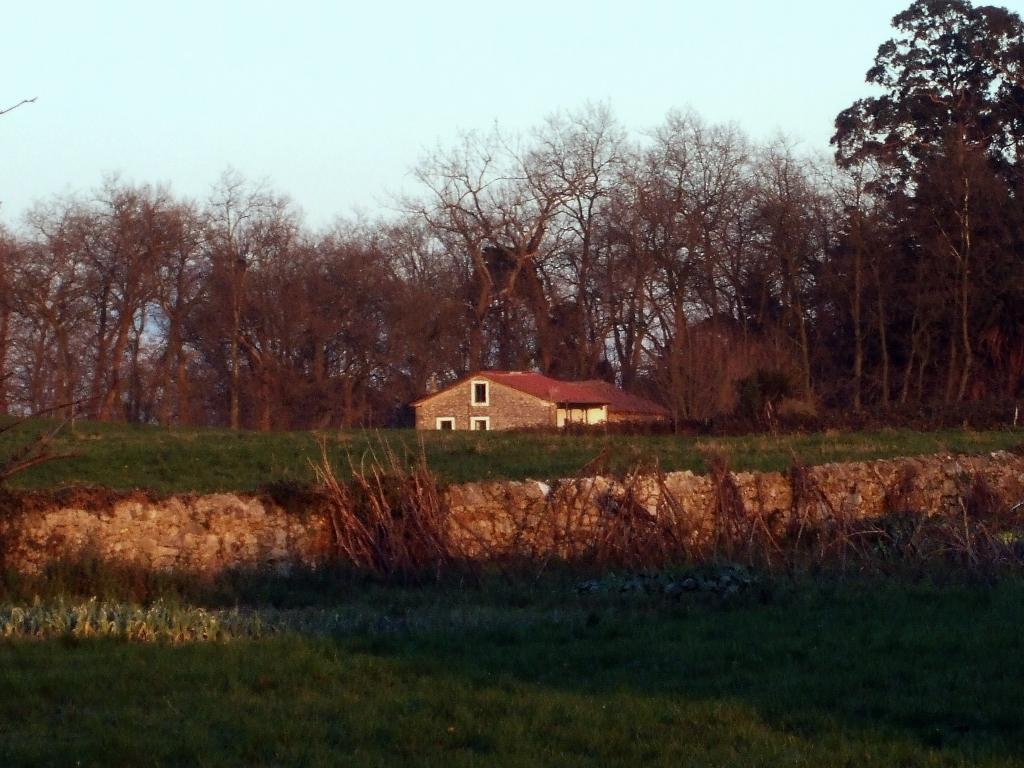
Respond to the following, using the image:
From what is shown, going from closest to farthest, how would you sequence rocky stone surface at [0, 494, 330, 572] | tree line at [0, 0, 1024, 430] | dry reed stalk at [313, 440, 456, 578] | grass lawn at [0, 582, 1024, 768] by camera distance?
grass lawn at [0, 582, 1024, 768], rocky stone surface at [0, 494, 330, 572], dry reed stalk at [313, 440, 456, 578], tree line at [0, 0, 1024, 430]

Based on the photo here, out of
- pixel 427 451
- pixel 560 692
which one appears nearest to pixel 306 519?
pixel 560 692

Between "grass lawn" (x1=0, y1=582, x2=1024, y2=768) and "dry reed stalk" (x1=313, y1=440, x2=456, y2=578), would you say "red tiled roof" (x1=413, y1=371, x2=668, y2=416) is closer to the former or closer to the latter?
"dry reed stalk" (x1=313, y1=440, x2=456, y2=578)

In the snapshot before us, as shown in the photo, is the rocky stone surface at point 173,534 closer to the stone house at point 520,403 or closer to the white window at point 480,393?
the stone house at point 520,403

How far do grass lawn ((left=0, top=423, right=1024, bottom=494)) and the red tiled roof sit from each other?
20189 millimetres

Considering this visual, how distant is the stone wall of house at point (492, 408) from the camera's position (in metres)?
56.8

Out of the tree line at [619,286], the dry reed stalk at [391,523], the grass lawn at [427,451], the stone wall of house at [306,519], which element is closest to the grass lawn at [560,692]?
the dry reed stalk at [391,523]

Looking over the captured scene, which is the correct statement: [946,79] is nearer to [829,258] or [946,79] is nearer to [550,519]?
[829,258]

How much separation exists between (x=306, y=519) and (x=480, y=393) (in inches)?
1660

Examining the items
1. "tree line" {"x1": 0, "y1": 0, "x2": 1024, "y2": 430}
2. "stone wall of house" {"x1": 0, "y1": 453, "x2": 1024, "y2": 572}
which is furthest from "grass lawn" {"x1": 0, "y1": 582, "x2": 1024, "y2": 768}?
"tree line" {"x1": 0, "y1": 0, "x2": 1024, "y2": 430}

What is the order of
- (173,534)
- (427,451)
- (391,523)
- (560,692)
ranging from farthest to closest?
(427,451)
(391,523)
(173,534)
(560,692)

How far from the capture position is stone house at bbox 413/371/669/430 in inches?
2190

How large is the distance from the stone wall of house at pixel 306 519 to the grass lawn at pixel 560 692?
4977 mm

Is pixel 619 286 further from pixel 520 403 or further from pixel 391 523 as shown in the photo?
pixel 391 523

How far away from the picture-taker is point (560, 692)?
803 cm
